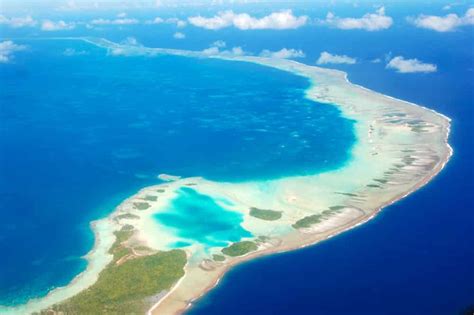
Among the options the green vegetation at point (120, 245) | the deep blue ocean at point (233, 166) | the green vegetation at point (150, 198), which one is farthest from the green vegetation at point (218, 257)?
the green vegetation at point (150, 198)

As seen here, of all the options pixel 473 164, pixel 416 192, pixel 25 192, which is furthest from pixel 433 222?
pixel 25 192

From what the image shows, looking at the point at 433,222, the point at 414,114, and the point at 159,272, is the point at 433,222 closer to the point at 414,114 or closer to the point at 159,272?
the point at 159,272

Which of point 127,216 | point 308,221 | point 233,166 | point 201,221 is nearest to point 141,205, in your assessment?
point 127,216

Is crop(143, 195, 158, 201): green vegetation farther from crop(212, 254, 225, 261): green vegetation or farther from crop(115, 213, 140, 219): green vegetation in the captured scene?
crop(212, 254, 225, 261): green vegetation

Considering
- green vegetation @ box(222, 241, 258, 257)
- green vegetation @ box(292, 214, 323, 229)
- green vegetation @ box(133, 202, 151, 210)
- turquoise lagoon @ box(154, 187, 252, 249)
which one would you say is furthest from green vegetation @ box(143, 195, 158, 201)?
green vegetation @ box(292, 214, 323, 229)

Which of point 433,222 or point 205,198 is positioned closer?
point 433,222

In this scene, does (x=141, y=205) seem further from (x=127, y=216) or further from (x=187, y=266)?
(x=187, y=266)
